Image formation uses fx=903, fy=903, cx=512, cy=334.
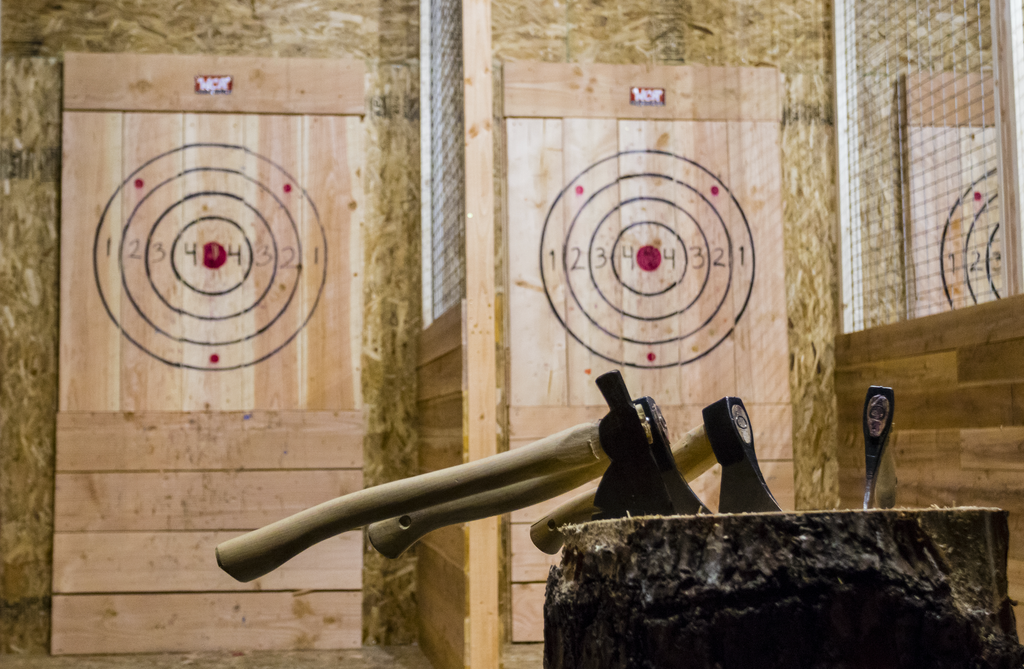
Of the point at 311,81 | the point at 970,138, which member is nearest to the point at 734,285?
the point at 970,138

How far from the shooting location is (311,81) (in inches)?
130

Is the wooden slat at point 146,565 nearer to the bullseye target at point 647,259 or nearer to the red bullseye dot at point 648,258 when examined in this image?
the bullseye target at point 647,259

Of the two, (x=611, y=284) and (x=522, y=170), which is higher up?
(x=522, y=170)

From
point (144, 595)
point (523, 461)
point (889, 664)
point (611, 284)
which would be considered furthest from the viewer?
point (611, 284)

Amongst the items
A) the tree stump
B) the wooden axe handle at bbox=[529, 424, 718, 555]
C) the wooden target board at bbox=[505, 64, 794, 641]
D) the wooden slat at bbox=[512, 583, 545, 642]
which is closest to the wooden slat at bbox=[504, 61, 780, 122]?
the wooden target board at bbox=[505, 64, 794, 641]

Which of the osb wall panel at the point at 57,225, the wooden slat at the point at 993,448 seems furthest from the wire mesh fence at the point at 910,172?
the osb wall panel at the point at 57,225

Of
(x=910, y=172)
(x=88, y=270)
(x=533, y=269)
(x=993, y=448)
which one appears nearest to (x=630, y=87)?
(x=533, y=269)

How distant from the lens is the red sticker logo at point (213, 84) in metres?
3.25

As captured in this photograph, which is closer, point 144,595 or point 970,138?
point 144,595

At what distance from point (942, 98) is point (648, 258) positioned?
4.19ft

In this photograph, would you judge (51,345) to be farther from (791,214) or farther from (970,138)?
(970,138)

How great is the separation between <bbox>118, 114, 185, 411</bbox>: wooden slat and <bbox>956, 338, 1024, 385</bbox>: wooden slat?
8.20ft

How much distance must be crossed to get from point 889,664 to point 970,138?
2891 millimetres

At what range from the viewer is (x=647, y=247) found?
3.28 m
